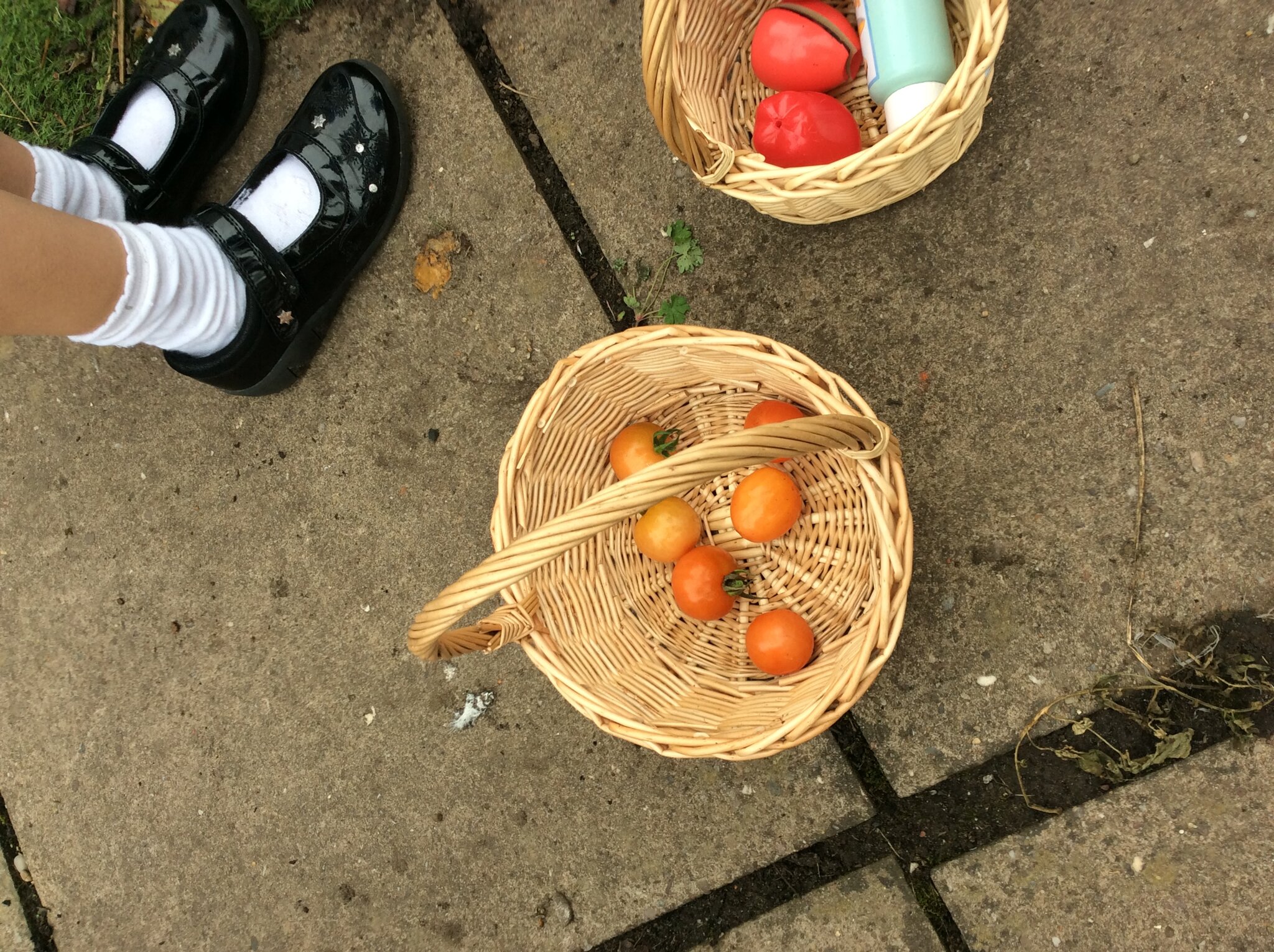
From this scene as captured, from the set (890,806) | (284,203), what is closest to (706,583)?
(890,806)

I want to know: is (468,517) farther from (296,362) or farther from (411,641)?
(411,641)

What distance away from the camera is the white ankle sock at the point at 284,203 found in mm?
1796

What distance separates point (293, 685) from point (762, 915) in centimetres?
114

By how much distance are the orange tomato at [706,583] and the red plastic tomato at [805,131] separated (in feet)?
2.26

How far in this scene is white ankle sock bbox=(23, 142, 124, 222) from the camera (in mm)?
1679

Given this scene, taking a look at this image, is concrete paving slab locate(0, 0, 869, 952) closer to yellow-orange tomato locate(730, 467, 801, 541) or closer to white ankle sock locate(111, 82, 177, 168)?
white ankle sock locate(111, 82, 177, 168)

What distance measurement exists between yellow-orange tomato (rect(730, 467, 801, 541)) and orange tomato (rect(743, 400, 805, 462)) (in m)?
0.05

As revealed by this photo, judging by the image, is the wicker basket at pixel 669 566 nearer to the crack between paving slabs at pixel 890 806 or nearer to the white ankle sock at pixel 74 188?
the crack between paving slabs at pixel 890 806

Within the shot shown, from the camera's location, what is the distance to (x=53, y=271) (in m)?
1.34

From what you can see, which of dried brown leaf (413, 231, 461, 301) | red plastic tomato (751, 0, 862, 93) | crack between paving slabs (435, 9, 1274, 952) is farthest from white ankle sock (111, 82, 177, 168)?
red plastic tomato (751, 0, 862, 93)

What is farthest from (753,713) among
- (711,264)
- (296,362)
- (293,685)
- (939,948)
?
(296,362)

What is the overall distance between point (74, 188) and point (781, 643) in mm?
1760

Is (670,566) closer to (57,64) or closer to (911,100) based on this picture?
(911,100)

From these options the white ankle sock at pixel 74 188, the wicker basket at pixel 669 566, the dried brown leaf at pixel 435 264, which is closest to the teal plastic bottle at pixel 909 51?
the wicker basket at pixel 669 566
